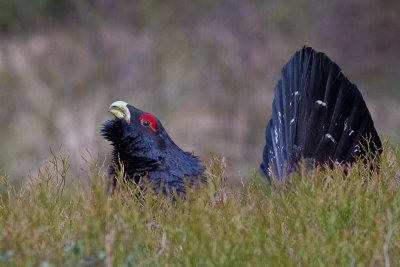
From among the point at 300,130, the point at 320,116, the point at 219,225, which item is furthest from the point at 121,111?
the point at 219,225

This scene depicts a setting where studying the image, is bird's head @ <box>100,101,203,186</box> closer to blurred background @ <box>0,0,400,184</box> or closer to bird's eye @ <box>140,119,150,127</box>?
bird's eye @ <box>140,119,150,127</box>

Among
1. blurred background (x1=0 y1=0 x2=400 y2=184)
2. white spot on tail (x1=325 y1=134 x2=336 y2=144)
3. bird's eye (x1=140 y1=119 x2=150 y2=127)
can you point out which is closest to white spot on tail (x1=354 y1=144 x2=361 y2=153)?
white spot on tail (x1=325 y1=134 x2=336 y2=144)

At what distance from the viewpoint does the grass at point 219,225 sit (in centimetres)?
370

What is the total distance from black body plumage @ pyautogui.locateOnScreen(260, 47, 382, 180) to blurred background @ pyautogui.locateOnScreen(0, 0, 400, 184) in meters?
9.14

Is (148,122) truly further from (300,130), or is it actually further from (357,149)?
(357,149)

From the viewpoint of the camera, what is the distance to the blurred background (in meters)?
16.3

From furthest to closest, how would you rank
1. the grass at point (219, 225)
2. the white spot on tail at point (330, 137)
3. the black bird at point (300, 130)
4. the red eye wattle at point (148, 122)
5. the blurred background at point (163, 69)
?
the blurred background at point (163, 69) < the red eye wattle at point (148, 122) < the white spot on tail at point (330, 137) < the black bird at point (300, 130) < the grass at point (219, 225)

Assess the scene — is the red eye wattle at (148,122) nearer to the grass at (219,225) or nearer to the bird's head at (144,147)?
the bird's head at (144,147)

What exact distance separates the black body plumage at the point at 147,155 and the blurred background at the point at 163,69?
8912 mm

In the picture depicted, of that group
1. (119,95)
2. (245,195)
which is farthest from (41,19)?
(245,195)

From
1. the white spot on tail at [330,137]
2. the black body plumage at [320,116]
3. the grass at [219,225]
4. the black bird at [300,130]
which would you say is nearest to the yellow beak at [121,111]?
the black bird at [300,130]

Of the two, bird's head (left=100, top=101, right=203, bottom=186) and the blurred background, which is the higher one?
the blurred background

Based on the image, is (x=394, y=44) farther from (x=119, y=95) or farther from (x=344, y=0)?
(x=119, y=95)

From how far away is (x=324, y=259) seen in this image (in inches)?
147
